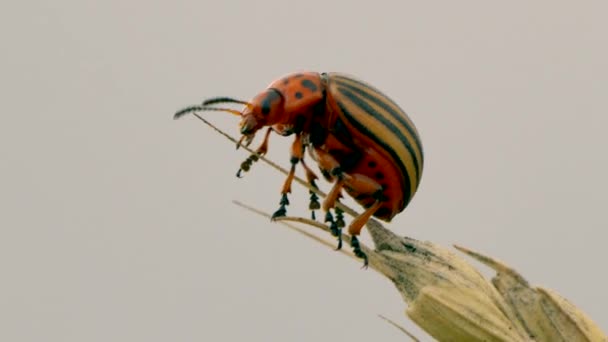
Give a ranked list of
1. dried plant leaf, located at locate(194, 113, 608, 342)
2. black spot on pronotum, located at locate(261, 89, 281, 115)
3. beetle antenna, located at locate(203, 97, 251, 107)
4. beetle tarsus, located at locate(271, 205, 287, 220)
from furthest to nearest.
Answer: black spot on pronotum, located at locate(261, 89, 281, 115)
beetle antenna, located at locate(203, 97, 251, 107)
beetle tarsus, located at locate(271, 205, 287, 220)
dried plant leaf, located at locate(194, 113, 608, 342)

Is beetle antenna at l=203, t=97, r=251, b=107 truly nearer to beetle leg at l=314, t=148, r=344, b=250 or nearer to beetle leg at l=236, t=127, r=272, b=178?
beetle leg at l=236, t=127, r=272, b=178

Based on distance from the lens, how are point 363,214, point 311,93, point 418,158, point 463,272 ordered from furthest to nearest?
point 311,93
point 418,158
point 363,214
point 463,272

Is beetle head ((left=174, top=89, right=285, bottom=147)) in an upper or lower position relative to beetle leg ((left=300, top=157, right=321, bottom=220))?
upper

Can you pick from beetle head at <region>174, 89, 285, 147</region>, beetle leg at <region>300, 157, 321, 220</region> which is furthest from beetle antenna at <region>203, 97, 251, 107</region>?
beetle leg at <region>300, 157, 321, 220</region>

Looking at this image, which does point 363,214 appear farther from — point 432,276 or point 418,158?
point 432,276

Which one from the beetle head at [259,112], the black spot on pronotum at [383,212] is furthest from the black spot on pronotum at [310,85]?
the black spot on pronotum at [383,212]

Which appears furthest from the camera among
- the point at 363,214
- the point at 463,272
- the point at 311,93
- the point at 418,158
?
the point at 311,93

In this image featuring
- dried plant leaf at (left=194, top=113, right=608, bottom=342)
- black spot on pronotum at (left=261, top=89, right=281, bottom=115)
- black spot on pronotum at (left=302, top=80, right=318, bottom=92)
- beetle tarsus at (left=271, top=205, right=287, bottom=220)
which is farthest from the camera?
black spot on pronotum at (left=302, top=80, right=318, bottom=92)

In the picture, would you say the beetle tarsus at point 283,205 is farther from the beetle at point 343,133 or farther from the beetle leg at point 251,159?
the beetle leg at point 251,159

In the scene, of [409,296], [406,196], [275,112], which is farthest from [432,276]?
[275,112]
